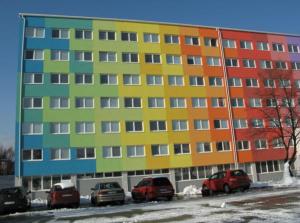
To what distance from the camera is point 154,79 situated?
4728 cm

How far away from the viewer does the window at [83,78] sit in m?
43.8

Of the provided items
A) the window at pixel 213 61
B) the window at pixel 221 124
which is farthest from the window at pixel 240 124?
the window at pixel 213 61

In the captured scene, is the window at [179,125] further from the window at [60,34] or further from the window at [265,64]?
the window at [60,34]

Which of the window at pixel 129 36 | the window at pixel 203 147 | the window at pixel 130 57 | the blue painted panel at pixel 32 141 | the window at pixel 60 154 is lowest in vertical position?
the window at pixel 60 154

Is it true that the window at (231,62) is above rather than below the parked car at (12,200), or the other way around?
above

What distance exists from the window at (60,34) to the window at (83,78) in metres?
4.65

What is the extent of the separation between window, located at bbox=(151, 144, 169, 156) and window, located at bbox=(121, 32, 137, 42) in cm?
1294

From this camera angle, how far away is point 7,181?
57531mm

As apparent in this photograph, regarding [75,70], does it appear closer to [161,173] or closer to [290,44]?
[161,173]

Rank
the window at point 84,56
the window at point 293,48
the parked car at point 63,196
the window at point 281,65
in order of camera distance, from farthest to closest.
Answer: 1. the window at point 293,48
2. the window at point 281,65
3. the window at point 84,56
4. the parked car at point 63,196

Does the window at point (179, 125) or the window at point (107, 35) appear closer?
the window at point (107, 35)

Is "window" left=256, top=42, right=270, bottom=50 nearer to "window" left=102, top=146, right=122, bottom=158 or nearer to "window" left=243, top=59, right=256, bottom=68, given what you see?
"window" left=243, top=59, right=256, bottom=68

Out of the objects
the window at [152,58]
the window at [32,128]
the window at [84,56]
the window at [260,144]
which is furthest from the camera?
the window at [260,144]

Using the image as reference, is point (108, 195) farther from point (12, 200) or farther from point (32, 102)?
point (32, 102)
